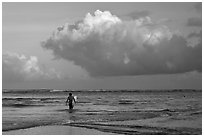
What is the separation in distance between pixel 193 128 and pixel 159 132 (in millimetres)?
1718

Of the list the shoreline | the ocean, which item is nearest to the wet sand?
the shoreline

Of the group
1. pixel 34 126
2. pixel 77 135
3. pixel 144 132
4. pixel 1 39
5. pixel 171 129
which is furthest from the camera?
pixel 34 126

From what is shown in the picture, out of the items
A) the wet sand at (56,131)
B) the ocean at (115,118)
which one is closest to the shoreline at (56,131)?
the wet sand at (56,131)

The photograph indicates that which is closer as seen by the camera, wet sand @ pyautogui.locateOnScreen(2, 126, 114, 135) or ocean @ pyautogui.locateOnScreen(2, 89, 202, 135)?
wet sand @ pyautogui.locateOnScreen(2, 126, 114, 135)

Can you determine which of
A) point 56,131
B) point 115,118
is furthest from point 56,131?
point 115,118

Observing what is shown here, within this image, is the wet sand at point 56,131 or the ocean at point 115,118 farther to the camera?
the ocean at point 115,118

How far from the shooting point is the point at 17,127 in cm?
1200

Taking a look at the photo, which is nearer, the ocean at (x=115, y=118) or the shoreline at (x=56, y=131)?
the shoreline at (x=56, y=131)

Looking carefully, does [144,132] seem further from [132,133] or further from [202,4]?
[202,4]

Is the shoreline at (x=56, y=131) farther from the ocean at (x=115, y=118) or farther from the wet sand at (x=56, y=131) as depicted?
the ocean at (x=115, y=118)

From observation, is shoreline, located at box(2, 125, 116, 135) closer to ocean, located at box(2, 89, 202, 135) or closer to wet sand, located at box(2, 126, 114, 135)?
wet sand, located at box(2, 126, 114, 135)

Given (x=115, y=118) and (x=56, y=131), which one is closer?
(x=56, y=131)

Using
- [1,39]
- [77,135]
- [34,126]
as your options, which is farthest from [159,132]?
[1,39]

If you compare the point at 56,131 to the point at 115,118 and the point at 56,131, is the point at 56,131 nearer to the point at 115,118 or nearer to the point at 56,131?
the point at 56,131
